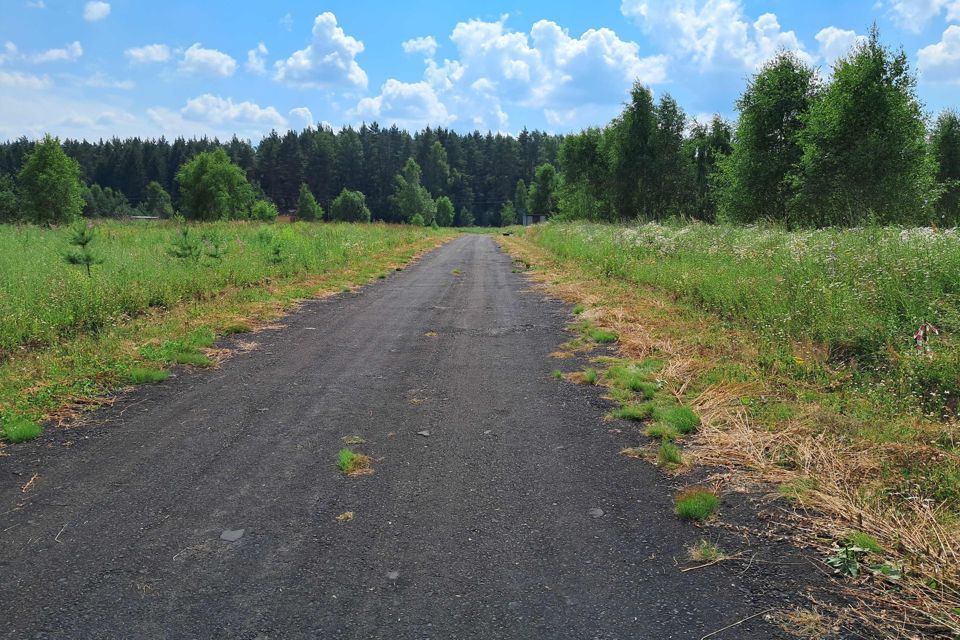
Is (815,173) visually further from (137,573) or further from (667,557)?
(137,573)

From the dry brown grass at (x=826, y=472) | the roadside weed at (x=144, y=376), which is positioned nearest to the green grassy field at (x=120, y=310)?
the roadside weed at (x=144, y=376)

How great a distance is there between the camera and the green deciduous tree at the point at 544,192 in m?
76.7

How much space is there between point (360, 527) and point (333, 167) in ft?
399

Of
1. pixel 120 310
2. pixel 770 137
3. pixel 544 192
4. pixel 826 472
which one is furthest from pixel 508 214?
pixel 826 472

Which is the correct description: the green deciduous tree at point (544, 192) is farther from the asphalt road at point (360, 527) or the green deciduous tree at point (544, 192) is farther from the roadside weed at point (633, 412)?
Answer: the asphalt road at point (360, 527)

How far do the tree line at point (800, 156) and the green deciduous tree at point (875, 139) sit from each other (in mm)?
35

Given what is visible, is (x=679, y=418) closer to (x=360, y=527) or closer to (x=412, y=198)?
(x=360, y=527)

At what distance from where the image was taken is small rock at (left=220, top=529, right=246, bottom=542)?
10.6 feet

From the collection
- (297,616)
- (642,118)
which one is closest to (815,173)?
(642,118)

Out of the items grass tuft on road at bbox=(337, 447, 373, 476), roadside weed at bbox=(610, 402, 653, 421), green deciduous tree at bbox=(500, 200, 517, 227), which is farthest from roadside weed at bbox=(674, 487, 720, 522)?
green deciduous tree at bbox=(500, 200, 517, 227)

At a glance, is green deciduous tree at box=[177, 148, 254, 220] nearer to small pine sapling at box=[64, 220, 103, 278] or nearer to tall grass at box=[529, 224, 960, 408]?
small pine sapling at box=[64, 220, 103, 278]

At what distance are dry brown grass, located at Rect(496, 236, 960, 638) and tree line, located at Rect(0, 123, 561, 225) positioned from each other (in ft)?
326

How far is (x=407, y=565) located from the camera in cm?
298

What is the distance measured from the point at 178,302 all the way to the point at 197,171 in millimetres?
58528
